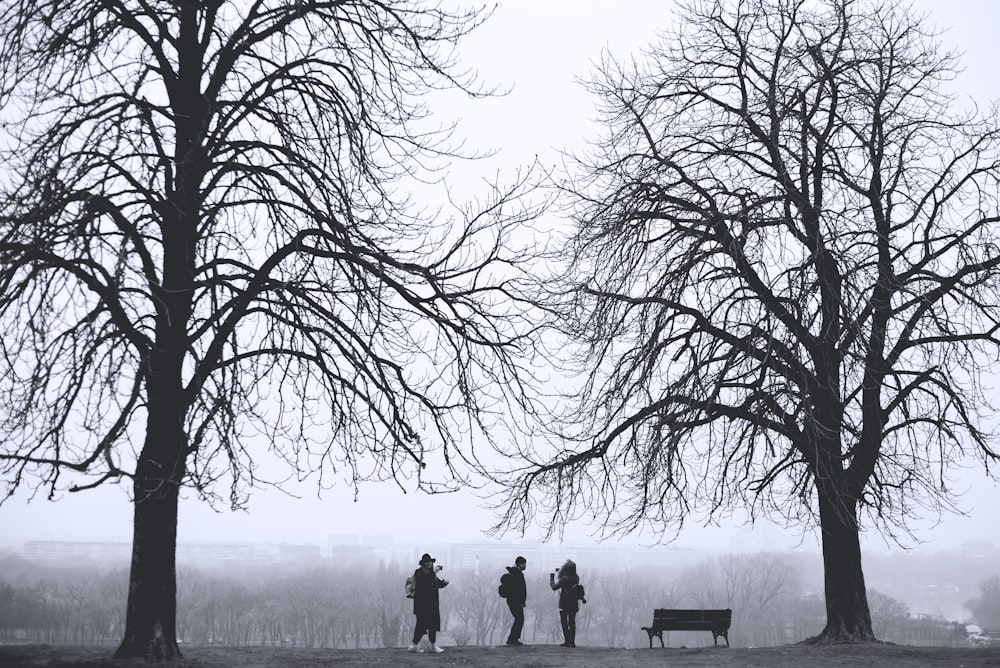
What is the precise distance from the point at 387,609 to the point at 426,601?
3869 inches

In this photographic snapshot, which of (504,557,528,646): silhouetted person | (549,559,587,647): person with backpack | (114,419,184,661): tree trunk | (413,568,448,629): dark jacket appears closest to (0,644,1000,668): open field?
(114,419,184,661): tree trunk

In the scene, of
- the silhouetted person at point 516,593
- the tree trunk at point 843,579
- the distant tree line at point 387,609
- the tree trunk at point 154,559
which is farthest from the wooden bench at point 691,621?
the distant tree line at point 387,609

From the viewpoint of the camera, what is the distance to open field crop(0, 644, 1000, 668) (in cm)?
1091

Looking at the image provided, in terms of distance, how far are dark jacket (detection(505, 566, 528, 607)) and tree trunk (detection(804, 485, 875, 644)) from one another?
4.66 m

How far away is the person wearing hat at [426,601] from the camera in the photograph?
13.8 meters

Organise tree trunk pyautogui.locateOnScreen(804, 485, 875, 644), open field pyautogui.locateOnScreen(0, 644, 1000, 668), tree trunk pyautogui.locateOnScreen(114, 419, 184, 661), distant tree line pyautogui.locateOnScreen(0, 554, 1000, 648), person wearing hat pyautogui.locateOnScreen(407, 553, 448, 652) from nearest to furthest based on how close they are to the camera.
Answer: tree trunk pyautogui.locateOnScreen(114, 419, 184, 661), open field pyautogui.locateOnScreen(0, 644, 1000, 668), person wearing hat pyautogui.locateOnScreen(407, 553, 448, 652), tree trunk pyautogui.locateOnScreen(804, 485, 875, 644), distant tree line pyautogui.locateOnScreen(0, 554, 1000, 648)

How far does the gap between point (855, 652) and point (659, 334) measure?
17.2 ft

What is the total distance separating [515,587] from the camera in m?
15.5

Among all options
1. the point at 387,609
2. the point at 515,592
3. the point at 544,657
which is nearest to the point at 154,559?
the point at 544,657

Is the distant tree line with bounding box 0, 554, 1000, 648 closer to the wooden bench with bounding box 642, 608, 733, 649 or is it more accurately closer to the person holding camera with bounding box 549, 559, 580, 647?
the wooden bench with bounding box 642, 608, 733, 649

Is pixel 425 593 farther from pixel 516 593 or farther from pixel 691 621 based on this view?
pixel 691 621

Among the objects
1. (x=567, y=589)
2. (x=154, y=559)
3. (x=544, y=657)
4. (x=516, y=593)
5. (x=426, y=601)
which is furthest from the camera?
(x=567, y=589)

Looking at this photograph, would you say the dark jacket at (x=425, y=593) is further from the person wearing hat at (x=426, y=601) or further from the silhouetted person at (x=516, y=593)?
the silhouetted person at (x=516, y=593)

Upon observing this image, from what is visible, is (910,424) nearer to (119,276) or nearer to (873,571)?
(119,276)
